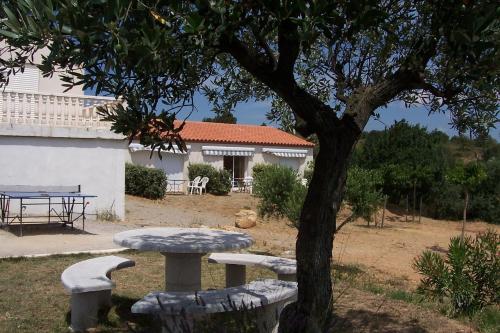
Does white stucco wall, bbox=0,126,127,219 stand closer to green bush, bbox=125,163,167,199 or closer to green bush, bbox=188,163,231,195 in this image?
green bush, bbox=125,163,167,199

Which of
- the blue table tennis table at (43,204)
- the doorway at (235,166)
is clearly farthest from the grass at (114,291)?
the doorway at (235,166)

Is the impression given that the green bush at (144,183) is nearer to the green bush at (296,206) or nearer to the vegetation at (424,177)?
the vegetation at (424,177)

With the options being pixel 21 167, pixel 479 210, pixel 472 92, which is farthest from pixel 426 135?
pixel 472 92

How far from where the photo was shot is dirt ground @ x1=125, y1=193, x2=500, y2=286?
12695 millimetres

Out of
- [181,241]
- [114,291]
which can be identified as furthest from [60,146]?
[181,241]

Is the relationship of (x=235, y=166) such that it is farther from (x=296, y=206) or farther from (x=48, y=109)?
(x=296, y=206)

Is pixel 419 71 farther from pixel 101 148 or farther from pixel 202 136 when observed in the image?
pixel 202 136

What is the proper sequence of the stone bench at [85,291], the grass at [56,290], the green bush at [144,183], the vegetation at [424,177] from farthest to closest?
the vegetation at [424,177] → the green bush at [144,183] → the grass at [56,290] → the stone bench at [85,291]

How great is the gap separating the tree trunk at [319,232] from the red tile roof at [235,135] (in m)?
27.8

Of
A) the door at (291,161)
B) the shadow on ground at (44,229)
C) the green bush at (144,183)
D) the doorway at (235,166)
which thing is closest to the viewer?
the shadow on ground at (44,229)

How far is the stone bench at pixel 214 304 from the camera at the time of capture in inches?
164

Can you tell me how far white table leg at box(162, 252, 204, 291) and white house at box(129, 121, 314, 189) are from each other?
73.6 feet

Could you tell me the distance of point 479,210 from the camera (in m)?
30.6

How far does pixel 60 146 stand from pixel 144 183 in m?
10.4
